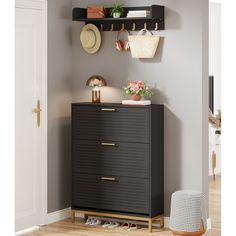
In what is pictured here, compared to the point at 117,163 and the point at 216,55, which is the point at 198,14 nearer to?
the point at 117,163

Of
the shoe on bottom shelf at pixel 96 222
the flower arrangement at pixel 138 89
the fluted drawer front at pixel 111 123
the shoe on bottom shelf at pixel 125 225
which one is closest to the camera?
the fluted drawer front at pixel 111 123

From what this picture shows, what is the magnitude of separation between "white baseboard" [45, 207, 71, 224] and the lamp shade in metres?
1.29

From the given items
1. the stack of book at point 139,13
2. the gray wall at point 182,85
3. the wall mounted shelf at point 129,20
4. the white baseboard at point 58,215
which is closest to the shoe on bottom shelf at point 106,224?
the white baseboard at point 58,215

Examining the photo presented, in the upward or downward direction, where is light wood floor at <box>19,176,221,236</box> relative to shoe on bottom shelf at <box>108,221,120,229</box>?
downward

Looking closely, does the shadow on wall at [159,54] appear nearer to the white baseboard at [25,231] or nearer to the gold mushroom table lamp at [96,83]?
the gold mushroom table lamp at [96,83]

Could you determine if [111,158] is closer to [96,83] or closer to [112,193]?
[112,193]

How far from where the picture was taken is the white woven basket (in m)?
5.42

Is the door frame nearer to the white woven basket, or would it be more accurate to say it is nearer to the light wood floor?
the light wood floor

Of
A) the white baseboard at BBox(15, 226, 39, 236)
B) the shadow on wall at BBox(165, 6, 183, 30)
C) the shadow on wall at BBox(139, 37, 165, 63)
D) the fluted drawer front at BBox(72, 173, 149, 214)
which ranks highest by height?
the shadow on wall at BBox(165, 6, 183, 30)

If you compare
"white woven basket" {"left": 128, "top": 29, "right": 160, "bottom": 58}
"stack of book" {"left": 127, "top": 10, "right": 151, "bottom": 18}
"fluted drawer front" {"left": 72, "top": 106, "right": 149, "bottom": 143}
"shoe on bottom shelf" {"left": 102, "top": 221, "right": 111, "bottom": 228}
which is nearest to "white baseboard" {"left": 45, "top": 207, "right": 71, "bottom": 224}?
"shoe on bottom shelf" {"left": 102, "top": 221, "right": 111, "bottom": 228}

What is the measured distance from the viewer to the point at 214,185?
769cm

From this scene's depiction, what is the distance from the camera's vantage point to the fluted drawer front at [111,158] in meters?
5.34

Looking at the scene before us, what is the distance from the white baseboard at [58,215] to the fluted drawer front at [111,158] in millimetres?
497
